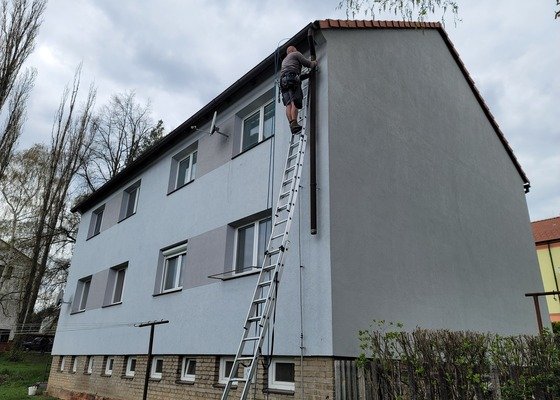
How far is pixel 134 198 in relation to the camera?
46.3ft

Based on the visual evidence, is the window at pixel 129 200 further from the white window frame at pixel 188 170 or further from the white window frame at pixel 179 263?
the white window frame at pixel 179 263

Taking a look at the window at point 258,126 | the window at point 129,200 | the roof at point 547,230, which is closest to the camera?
the window at point 258,126

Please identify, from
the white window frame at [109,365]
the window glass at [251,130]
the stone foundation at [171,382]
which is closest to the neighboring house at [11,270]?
the stone foundation at [171,382]

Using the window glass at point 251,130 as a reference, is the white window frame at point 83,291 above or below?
below

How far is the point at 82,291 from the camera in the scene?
49.9ft

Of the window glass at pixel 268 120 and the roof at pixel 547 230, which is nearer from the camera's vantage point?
the window glass at pixel 268 120

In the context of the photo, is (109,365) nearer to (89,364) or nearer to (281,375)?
(89,364)

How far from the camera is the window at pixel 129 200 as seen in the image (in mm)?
13742

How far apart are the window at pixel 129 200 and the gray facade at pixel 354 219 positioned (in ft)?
3.63

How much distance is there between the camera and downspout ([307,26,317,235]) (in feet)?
20.9

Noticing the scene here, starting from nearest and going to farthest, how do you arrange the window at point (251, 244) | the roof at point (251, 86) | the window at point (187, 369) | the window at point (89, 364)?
the window at point (251, 244) < the roof at point (251, 86) < the window at point (187, 369) < the window at point (89, 364)

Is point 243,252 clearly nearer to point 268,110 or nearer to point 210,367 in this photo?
point 210,367

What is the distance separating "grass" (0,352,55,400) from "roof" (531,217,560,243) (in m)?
26.7

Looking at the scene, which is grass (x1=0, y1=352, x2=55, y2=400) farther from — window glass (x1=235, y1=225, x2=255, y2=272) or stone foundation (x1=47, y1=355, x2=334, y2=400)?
window glass (x1=235, y1=225, x2=255, y2=272)
